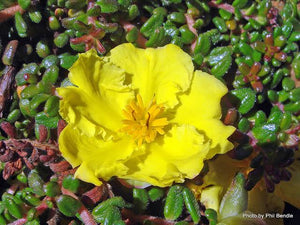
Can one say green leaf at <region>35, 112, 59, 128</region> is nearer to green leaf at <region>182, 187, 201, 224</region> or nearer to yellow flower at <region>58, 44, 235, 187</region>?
yellow flower at <region>58, 44, 235, 187</region>

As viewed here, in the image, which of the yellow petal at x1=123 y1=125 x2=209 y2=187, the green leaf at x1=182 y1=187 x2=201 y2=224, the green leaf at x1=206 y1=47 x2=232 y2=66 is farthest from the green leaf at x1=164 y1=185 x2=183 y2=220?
the green leaf at x1=206 y1=47 x2=232 y2=66

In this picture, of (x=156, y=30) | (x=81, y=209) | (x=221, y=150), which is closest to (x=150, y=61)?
(x=156, y=30)

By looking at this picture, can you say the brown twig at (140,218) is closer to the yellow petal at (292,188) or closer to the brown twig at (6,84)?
the yellow petal at (292,188)

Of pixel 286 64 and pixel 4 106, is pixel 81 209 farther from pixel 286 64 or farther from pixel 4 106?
pixel 286 64

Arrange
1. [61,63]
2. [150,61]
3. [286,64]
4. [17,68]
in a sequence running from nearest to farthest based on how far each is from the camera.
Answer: [150,61] → [61,63] → [17,68] → [286,64]

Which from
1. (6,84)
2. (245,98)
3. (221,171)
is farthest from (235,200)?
(6,84)

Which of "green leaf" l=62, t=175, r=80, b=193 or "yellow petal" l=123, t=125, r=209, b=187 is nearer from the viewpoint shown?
"yellow petal" l=123, t=125, r=209, b=187
